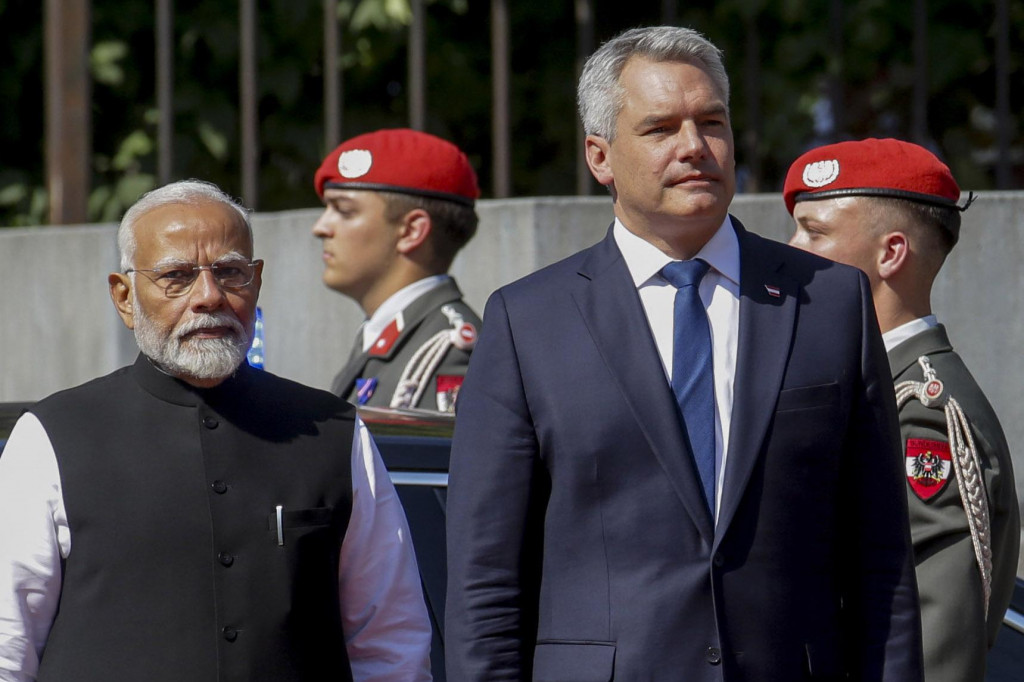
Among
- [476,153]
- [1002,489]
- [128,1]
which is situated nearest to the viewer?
[1002,489]

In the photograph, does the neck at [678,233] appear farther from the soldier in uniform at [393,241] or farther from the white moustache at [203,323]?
the soldier in uniform at [393,241]

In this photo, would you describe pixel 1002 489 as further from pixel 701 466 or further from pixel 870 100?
pixel 870 100

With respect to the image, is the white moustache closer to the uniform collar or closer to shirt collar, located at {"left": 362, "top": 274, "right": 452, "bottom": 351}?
the uniform collar

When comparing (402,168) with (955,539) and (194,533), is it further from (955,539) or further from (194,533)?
(194,533)

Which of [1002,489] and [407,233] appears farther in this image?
[407,233]

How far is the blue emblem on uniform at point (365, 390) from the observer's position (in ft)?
15.0

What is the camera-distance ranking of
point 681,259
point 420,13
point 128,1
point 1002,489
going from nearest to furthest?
point 681,259, point 1002,489, point 420,13, point 128,1

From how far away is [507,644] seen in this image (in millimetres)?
2498

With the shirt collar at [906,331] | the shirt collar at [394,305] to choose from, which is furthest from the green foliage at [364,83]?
the shirt collar at [906,331]

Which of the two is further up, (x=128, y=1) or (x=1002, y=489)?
(x=128, y=1)

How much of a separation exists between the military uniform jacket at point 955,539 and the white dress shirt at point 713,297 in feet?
2.29

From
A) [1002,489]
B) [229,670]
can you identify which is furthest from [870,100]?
[229,670]

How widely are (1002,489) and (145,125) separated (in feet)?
15.6

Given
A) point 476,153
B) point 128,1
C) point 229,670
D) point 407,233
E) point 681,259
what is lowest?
point 229,670
